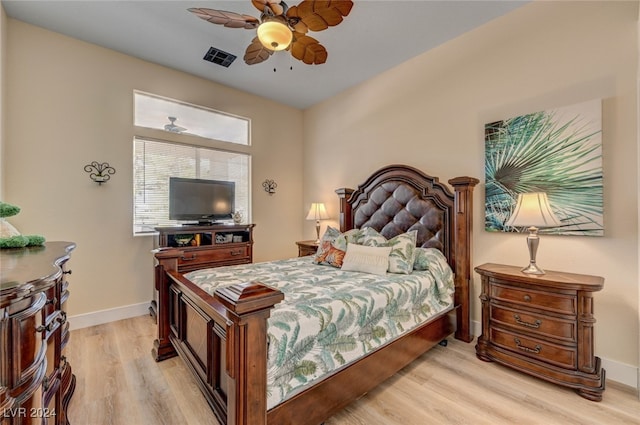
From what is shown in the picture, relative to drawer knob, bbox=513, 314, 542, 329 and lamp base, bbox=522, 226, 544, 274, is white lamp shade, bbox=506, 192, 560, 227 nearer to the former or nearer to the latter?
lamp base, bbox=522, 226, 544, 274

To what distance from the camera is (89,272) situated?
10.4 ft

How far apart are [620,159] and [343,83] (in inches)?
126

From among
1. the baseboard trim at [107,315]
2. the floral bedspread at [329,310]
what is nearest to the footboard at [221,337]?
the floral bedspread at [329,310]

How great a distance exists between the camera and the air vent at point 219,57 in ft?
10.8

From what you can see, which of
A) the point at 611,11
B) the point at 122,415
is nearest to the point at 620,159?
the point at 611,11

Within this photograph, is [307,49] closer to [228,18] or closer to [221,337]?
[228,18]

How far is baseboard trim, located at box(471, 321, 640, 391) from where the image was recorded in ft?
6.68

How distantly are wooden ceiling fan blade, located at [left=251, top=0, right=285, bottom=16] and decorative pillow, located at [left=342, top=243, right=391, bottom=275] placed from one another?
6.94 feet

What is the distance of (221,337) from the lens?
61.9 inches

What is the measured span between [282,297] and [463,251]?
219cm

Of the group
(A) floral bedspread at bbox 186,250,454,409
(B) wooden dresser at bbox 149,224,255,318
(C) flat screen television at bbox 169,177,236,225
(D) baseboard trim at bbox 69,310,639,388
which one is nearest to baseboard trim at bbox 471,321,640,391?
(D) baseboard trim at bbox 69,310,639,388

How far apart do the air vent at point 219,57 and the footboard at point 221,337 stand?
2.42 m

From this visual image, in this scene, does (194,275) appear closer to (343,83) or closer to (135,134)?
(135,134)

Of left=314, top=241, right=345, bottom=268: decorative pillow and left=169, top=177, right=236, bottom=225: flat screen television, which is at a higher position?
left=169, top=177, right=236, bottom=225: flat screen television
